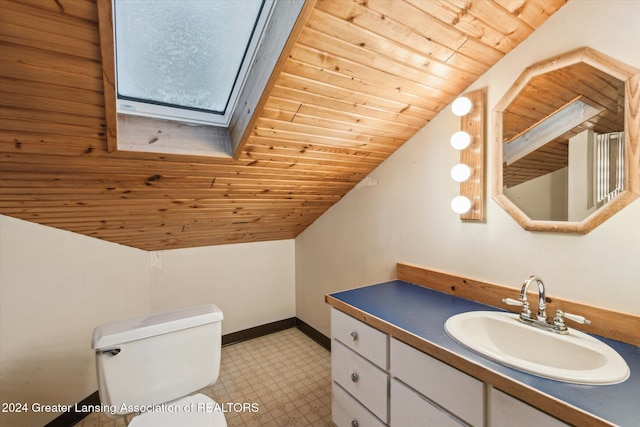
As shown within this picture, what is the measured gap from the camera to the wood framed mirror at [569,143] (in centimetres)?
109

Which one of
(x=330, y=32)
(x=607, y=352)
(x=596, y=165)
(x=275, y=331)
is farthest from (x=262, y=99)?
(x=275, y=331)

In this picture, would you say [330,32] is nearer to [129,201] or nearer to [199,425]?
[129,201]

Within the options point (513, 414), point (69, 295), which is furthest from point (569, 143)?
point (69, 295)

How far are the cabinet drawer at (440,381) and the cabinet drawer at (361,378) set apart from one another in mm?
126

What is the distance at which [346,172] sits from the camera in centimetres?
207

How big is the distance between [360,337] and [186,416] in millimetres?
840

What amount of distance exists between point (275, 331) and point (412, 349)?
220 cm

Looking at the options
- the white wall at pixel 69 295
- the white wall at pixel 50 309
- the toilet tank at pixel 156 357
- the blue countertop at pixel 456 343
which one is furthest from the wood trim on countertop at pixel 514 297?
the white wall at pixel 50 309

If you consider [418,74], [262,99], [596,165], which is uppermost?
[418,74]

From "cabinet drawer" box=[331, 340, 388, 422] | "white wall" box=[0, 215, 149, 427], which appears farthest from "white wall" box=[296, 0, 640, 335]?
"white wall" box=[0, 215, 149, 427]

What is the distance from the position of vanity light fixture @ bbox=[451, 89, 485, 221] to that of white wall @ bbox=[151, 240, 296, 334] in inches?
77.7

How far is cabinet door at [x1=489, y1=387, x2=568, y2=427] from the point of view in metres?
0.79

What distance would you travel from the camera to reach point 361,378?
1.40m

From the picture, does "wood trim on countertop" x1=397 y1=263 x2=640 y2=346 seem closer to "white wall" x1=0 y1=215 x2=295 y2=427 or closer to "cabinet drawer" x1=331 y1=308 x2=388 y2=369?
"cabinet drawer" x1=331 y1=308 x2=388 y2=369
